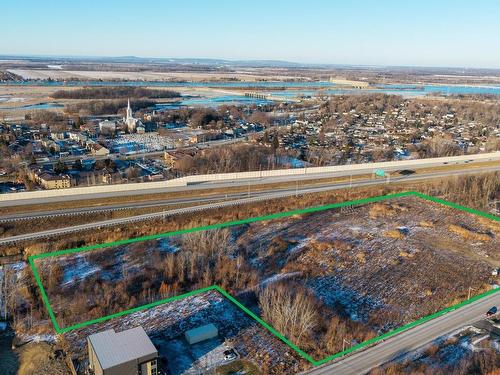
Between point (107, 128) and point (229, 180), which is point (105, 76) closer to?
point (107, 128)

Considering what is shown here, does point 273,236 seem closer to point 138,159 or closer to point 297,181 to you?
point 297,181

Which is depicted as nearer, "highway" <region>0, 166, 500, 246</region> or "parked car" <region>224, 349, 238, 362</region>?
"parked car" <region>224, 349, 238, 362</region>

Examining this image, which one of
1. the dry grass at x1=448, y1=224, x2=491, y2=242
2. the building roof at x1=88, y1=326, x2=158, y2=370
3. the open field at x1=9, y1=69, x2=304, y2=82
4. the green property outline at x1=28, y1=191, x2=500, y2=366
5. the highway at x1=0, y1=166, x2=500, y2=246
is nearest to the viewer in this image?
the building roof at x1=88, y1=326, x2=158, y2=370

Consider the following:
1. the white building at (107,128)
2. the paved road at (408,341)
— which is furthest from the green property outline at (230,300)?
the white building at (107,128)

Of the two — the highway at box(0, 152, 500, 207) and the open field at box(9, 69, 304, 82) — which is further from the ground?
the open field at box(9, 69, 304, 82)

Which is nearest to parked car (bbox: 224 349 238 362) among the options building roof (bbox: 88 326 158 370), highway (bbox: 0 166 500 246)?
building roof (bbox: 88 326 158 370)

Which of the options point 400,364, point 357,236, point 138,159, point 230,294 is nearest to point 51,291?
point 230,294

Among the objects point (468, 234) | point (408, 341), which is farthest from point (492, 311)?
point (468, 234)

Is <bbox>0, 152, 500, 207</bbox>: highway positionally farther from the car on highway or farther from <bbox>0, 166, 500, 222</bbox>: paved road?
the car on highway
